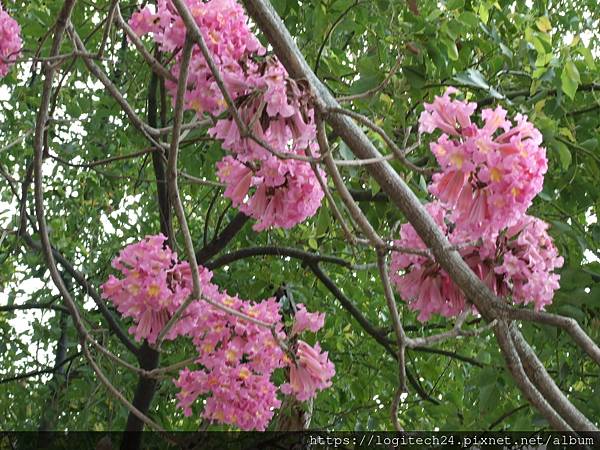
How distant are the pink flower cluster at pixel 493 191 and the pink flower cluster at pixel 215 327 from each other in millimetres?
425

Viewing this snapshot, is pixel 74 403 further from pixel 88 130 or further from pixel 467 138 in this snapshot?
pixel 467 138

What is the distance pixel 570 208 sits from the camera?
258cm

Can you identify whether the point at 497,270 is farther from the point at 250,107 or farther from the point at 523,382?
the point at 250,107

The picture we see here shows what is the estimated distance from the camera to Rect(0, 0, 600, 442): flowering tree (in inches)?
47.4

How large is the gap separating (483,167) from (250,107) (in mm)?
304

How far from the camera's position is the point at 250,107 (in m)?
1.22

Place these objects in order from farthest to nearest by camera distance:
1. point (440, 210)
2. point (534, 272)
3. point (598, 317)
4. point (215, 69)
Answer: point (598, 317), point (440, 210), point (534, 272), point (215, 69)

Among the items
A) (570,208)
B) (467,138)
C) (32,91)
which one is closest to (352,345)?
(570,208)

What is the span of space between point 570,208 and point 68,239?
2.23m

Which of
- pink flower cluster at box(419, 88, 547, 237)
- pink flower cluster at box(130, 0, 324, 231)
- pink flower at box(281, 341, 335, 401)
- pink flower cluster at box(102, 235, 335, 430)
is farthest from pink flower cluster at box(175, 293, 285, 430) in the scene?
pink flower cluster at box(419, 88, 547, 237)

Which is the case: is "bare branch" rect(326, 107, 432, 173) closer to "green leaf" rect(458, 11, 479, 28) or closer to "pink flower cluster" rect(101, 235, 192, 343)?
"pink flower cluster" rect(101, 235, 192, 343)

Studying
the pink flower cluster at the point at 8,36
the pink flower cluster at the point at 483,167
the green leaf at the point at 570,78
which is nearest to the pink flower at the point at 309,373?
the pink flower cluster at the point at 483,167

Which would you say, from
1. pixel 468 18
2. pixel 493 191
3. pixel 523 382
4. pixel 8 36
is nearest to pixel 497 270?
pixel 493 191

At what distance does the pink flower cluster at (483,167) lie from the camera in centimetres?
119
